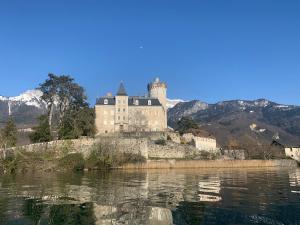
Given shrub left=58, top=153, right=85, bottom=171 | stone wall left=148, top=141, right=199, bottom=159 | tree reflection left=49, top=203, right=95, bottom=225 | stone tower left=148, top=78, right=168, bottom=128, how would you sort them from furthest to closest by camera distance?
stone tower left=148, top=78, right=168, bottom=128
stone wall left=148, top=141, right=199, bottom=159
shrub left=58, top=153, right=85, bottom=171
tree reflection left=49, top=203, right=95, bottom=225

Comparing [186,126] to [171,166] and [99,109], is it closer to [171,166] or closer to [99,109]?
[99,109]

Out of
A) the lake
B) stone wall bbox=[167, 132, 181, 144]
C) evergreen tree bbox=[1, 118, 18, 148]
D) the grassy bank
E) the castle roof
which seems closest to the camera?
the lake

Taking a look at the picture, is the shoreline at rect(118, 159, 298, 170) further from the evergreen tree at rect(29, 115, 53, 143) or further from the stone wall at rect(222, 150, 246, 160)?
the evergreen tree at rect(29, 115, 53, 143)

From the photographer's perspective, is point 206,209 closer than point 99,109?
Yes

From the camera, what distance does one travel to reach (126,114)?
8050cm

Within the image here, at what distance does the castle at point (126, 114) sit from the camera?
263 feet

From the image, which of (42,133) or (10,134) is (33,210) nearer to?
(10,134)

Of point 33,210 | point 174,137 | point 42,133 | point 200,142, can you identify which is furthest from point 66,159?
point 33,210

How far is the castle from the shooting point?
8019 centimetres

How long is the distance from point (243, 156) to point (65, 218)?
6088 centimetres

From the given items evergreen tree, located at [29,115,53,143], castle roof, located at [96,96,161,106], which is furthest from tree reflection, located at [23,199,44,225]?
castle roof, located at [96,96,161,106]

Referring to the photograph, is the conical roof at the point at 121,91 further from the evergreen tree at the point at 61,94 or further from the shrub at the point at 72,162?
the shrub at the point at 72,162

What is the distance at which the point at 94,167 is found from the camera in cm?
5831

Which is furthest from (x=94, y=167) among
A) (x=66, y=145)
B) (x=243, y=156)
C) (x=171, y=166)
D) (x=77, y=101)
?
(x=243, y=156)
